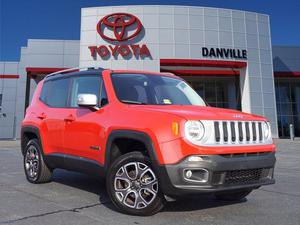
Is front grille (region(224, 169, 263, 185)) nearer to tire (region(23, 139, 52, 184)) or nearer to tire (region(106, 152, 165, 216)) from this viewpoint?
tire (region(106, 152, 165, 216))

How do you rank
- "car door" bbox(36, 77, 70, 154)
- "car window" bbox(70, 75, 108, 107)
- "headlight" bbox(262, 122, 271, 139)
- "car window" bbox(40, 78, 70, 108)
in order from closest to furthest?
"headlight" bbox(262, 122, 271, 139)
"car window" bbox(70, 75, 108, 107)
"car door" bbox(36, 77, 70, 154)
"car window" bbox(40, 78, 70, 108)

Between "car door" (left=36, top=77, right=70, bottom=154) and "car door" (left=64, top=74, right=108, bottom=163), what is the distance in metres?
0.19

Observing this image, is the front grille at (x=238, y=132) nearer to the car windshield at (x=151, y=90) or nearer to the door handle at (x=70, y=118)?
the car windshield at (x=151, y=90)

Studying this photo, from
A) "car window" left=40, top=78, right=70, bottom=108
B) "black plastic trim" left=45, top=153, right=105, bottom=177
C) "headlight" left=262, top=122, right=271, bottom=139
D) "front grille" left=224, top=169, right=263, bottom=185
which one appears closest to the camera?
"front grille" left=224, top=169, right=263, bottom=185

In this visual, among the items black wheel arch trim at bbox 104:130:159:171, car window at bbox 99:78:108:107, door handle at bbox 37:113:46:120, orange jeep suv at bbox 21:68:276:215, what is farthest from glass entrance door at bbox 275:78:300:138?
black wheel arch trim at bbox 104:130:159:171

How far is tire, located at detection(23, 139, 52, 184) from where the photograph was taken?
5.69m

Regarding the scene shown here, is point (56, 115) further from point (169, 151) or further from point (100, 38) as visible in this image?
point (100, 38)

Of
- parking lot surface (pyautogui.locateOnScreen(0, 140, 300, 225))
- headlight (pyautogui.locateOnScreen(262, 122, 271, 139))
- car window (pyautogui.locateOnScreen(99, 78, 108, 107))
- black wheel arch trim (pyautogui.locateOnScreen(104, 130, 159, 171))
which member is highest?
car window (pyautogui.locateOnScreen(99, 78, 108, 107))

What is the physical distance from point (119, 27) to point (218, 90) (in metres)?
11.7

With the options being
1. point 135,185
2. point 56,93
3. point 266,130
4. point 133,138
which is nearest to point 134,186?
point 135,185

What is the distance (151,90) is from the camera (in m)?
4.80

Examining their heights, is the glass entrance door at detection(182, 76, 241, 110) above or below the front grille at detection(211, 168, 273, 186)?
above

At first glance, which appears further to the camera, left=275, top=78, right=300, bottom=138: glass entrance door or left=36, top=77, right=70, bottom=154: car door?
left=275, top=78, right=300, bottom=138: glass entrance door

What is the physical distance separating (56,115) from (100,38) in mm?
20069
